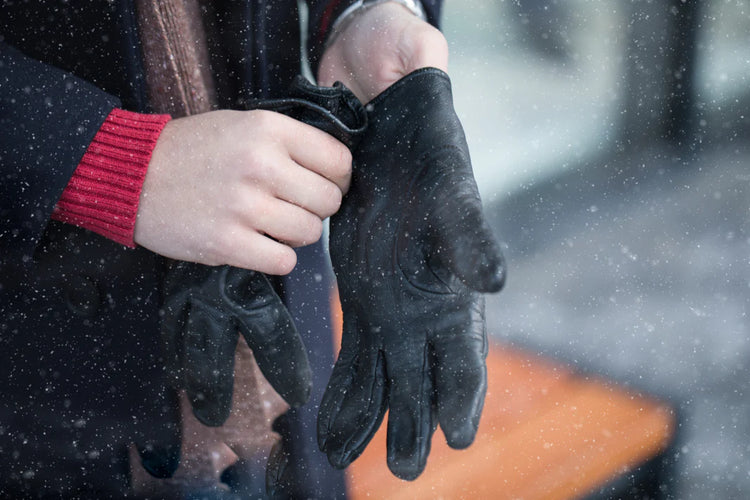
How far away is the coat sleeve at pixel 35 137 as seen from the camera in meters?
0.44

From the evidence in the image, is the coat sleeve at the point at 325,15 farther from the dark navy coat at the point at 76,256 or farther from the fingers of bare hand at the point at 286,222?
the fingers of bare hand at the point at 286,222

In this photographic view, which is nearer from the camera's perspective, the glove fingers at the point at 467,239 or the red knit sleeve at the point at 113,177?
the glove fingers at the point at 467,239

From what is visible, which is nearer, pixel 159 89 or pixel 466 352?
pixel 466 352

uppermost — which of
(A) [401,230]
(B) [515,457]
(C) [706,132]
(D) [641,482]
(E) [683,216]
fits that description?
(A) [401,230]

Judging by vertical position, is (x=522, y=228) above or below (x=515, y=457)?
above

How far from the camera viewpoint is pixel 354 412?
51cm

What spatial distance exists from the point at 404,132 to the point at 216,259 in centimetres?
22

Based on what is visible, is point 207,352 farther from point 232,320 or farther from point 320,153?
point 320,153

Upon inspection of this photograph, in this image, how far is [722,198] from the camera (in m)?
1.87

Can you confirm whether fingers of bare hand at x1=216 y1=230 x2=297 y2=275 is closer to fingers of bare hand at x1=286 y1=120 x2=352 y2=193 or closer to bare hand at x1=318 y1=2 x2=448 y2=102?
fingers of bare hand at x1=286 y1=120 x2=352 y2=193

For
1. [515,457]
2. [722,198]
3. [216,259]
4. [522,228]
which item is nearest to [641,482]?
[515,457]

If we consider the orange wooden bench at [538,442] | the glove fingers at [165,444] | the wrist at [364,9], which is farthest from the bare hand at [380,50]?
the orange wooden bench at [538,442]

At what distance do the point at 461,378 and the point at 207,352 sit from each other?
27cm

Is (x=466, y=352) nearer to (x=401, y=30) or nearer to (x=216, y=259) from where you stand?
(x=216, y=259)
